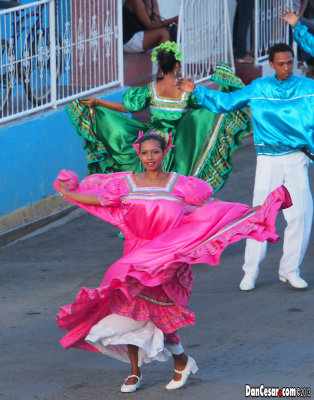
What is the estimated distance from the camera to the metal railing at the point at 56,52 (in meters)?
10.3

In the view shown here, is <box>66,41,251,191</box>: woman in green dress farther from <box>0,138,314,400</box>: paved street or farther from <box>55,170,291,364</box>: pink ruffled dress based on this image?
<box>55,170,291,364</box>: pink ruffled dress

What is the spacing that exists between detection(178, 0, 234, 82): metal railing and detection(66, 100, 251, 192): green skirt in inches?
134

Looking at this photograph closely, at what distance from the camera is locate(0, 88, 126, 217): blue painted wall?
1022 centimetres

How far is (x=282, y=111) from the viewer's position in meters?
8.09

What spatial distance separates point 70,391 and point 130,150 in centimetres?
349

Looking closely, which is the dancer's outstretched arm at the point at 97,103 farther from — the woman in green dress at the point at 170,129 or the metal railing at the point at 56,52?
the metal railing at the point at 56,52

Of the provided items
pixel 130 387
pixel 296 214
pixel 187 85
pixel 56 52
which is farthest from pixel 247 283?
pixel 56 52

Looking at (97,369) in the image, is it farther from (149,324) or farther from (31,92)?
(31,92)

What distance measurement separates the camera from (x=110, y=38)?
464 inches

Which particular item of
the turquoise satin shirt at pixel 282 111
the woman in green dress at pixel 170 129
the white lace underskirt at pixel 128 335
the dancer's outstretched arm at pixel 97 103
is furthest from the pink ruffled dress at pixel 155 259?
the dancer's outstretched arm at pixel 97 103

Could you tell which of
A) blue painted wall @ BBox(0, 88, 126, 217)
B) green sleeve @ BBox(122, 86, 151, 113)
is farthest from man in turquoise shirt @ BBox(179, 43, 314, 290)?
blue painted wall @ BBox(0, 88, 126, 217)

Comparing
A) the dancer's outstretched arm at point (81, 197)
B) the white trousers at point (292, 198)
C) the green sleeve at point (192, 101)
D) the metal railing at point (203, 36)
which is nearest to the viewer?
the dancer's outstretched arm at point (81, 197)

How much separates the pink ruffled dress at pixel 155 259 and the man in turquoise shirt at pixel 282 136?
1.77 meters

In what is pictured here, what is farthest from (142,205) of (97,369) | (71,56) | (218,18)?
(218,18)
